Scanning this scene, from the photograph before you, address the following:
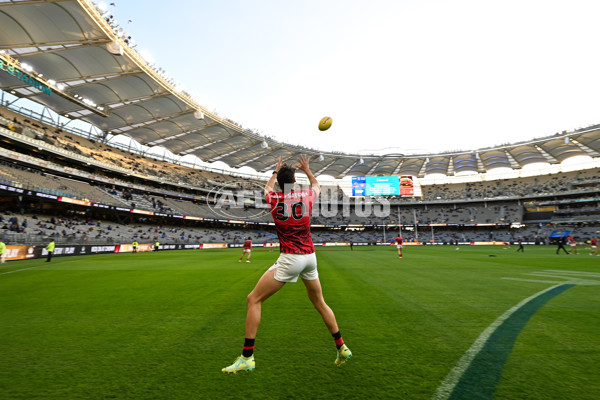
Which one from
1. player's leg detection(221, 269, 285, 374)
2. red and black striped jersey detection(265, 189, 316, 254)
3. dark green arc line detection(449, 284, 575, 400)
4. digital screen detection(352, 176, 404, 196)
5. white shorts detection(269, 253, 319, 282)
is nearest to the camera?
dark green arc line detection(449, 284, 575, 400)

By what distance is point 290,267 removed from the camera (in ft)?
10.2

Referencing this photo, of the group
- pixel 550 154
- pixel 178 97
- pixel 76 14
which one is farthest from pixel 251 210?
pixel 550 154

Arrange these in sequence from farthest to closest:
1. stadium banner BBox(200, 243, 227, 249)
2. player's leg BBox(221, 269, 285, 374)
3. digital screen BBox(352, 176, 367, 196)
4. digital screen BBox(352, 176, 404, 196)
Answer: digital screen BBox(352, 176, 367, 196)
digital screen BBox(352, 176, 404, 196)
stadium banner BBox(200, 243, 227, 249)
player's leg BBox(221, 269, 285, 374)

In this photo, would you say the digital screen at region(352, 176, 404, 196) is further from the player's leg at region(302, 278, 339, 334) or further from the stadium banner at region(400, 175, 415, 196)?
the player's leg at region(302, 278, 339, 334)

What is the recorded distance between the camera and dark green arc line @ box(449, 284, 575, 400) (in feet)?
7.72

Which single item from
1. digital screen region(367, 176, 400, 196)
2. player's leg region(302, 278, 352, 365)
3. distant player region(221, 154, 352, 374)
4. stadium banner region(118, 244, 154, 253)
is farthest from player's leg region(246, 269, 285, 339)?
digital screen region(367, 176, 400, 196)

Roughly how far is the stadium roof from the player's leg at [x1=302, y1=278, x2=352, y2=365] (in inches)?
1094

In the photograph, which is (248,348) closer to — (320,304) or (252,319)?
(252,319)

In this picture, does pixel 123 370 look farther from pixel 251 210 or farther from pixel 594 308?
pixel 251 210

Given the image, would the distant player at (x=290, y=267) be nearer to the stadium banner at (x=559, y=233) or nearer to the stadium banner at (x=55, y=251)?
the stadium banner at (x=55, y=251)

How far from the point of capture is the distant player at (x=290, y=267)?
9.80 ft

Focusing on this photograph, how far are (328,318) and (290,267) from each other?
29.0 inches

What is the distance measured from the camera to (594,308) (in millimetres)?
5160

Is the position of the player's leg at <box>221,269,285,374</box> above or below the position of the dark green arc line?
above
